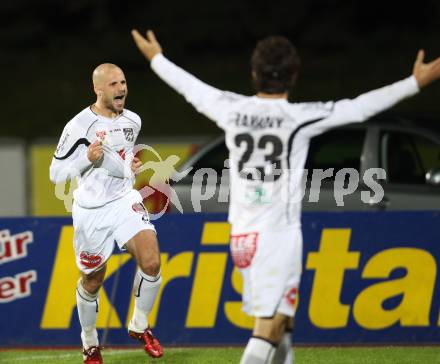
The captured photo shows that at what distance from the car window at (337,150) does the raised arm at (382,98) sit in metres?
5.42

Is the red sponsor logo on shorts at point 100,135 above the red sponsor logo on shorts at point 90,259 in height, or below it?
above

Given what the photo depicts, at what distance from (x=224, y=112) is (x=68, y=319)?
13.0ft

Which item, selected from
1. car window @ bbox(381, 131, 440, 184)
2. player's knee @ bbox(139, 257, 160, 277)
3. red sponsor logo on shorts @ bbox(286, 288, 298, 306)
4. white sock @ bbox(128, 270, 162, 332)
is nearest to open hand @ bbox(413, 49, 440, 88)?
red sponsor logo on shorts @ bbox(286, 288, 298, 306)

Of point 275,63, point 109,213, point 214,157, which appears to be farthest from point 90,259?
point 214,157

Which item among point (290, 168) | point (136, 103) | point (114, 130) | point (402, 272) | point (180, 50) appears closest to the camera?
point (290, 168)

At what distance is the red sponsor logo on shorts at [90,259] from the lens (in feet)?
27.3

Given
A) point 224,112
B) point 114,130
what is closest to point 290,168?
point 224,112

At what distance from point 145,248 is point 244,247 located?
222 cm

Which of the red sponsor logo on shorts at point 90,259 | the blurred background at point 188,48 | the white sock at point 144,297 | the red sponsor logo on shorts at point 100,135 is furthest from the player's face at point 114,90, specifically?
the blurred background at point 188,48

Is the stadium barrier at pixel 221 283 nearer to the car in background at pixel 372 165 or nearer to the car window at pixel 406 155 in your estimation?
the car in background at pixel 372 165

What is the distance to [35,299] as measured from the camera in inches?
381

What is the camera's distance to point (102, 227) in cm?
831

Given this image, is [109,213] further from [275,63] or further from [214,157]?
[214,157]

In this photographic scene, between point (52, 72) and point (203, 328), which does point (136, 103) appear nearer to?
point (52, 72)
